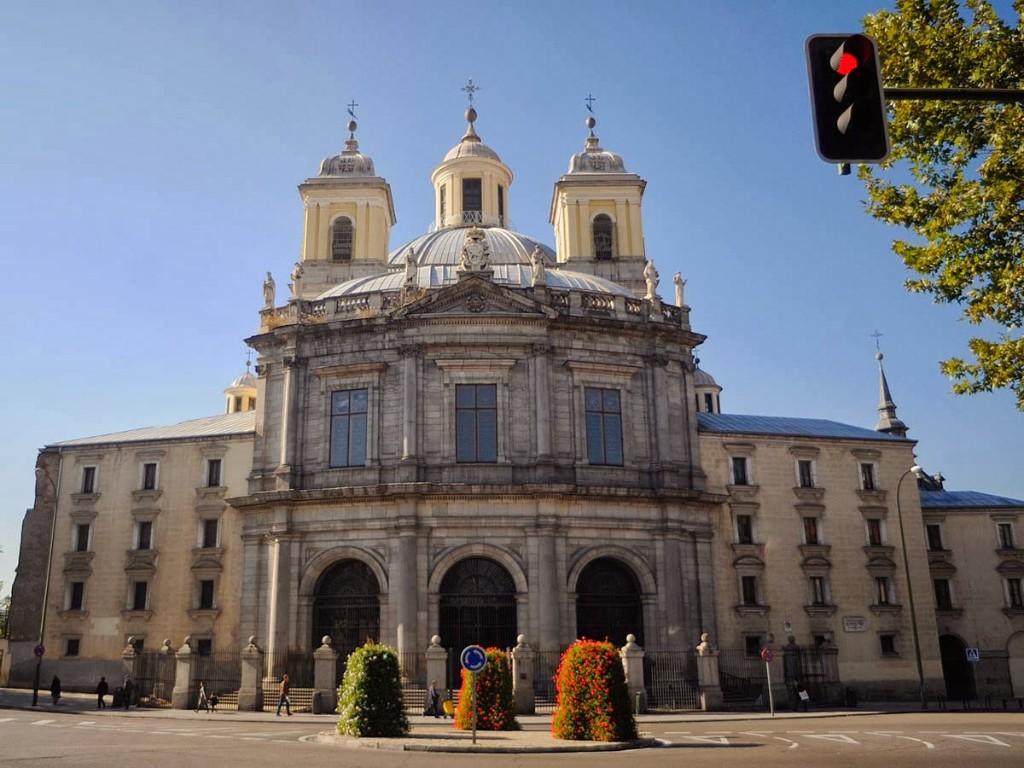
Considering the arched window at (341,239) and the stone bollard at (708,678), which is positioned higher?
the arched window at (341,239)

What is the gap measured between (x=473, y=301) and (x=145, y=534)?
18893 millimetres

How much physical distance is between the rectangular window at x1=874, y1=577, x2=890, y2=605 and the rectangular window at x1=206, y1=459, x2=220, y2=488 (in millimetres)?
30537

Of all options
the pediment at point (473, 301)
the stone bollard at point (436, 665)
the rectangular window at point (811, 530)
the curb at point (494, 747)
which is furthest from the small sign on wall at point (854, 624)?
the curb at point (494, 747)

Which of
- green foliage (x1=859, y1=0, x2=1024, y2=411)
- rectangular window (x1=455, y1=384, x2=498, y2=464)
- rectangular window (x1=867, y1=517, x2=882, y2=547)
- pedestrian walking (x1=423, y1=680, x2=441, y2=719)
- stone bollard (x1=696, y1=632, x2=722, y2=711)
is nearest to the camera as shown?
green foliage (x1=859, y1=0, x2=1024, y2=411)

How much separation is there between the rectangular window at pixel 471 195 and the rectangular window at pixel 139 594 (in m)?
28.6

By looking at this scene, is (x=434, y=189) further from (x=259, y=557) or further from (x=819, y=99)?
(x=819, y=99)

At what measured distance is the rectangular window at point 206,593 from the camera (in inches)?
1608

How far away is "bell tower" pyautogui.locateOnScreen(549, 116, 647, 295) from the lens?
53469mm

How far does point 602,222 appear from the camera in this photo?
2167 inches

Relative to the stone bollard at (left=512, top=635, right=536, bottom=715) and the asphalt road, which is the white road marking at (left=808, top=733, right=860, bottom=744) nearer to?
the asphalt road

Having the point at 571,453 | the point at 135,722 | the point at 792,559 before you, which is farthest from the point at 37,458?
the point at 792,559

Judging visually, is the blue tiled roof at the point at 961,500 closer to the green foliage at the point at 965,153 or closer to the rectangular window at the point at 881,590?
the rectangular window at the point at 881,590

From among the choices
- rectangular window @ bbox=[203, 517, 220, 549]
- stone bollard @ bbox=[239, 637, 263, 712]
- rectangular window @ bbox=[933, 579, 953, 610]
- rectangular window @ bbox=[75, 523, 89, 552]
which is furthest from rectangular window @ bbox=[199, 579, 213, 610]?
rectangular window @ bbox=[933, 579, 953, 610]

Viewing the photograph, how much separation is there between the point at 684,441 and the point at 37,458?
102 ft
